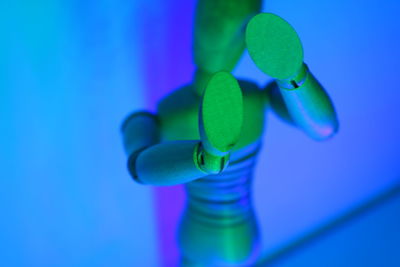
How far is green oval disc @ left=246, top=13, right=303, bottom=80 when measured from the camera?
383mm

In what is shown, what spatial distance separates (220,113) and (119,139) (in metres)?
0.29

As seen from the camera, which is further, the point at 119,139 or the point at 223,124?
the point at 119,139

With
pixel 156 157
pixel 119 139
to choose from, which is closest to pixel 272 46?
pixel 156 157

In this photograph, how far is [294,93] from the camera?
1.37ft

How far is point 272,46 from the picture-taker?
38 centimetres

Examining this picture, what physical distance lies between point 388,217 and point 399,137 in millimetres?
179

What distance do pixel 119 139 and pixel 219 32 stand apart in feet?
0.82

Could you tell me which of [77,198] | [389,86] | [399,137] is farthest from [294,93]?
[399,137]

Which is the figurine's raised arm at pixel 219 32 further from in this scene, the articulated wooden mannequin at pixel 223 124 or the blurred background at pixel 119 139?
the blurred background at pixel 119 139

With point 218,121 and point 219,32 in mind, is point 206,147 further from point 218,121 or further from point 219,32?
point 219,32

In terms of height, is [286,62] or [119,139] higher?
[119,139]

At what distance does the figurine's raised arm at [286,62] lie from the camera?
1.26 ft

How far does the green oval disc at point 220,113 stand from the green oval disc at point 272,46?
4 centimetres

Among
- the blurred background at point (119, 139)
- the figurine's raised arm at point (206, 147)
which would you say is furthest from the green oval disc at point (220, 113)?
the blurred background at point (119, 139)
